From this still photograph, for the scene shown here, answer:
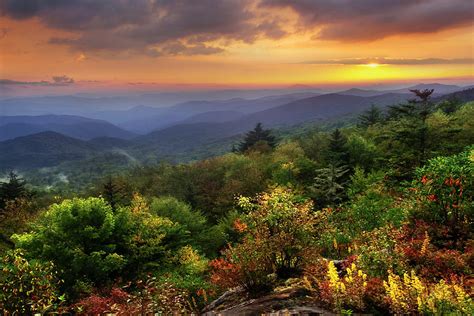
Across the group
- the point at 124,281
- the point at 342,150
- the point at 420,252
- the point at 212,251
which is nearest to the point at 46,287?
the point at 420,252

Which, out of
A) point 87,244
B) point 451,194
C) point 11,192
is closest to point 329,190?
point 87,244

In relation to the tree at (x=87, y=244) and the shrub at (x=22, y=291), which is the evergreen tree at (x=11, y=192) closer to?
the tree at (x=87, y=244)

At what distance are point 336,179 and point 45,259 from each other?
2873cm

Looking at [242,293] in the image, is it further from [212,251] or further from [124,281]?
[212,251]

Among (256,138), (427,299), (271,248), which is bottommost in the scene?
(256,138)

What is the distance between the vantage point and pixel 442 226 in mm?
10734

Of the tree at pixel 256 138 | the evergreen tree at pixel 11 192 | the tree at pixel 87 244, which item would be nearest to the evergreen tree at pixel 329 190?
the tree at pixel 87 244

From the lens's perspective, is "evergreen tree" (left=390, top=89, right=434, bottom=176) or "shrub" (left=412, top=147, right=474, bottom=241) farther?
"evergreen tree" (left=390, top=89, right=434, bottom=176)

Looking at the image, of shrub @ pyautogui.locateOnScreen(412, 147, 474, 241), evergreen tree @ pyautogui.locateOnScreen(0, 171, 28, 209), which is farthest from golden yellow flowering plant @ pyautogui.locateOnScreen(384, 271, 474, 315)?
evergreen tree @ pyautogui.locateOnScreen(0, 171, 28, 209)

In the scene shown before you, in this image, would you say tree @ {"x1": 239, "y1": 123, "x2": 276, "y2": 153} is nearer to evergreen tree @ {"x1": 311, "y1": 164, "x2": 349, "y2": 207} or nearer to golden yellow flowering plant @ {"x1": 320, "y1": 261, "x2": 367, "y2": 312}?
evergreen tree @ {"x1": 311, "y1": 164, "x2": 349, "y2": 207}

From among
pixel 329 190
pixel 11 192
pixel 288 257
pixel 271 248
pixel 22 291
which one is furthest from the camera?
pixel 11 192

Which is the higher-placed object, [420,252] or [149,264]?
[420,252]

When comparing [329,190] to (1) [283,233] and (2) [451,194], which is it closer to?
(2) [451,194]

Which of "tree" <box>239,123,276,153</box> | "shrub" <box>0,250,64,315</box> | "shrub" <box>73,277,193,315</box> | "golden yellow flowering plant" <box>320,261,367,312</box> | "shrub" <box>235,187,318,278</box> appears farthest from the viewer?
"tree" <box>239,123,276,153</box>
